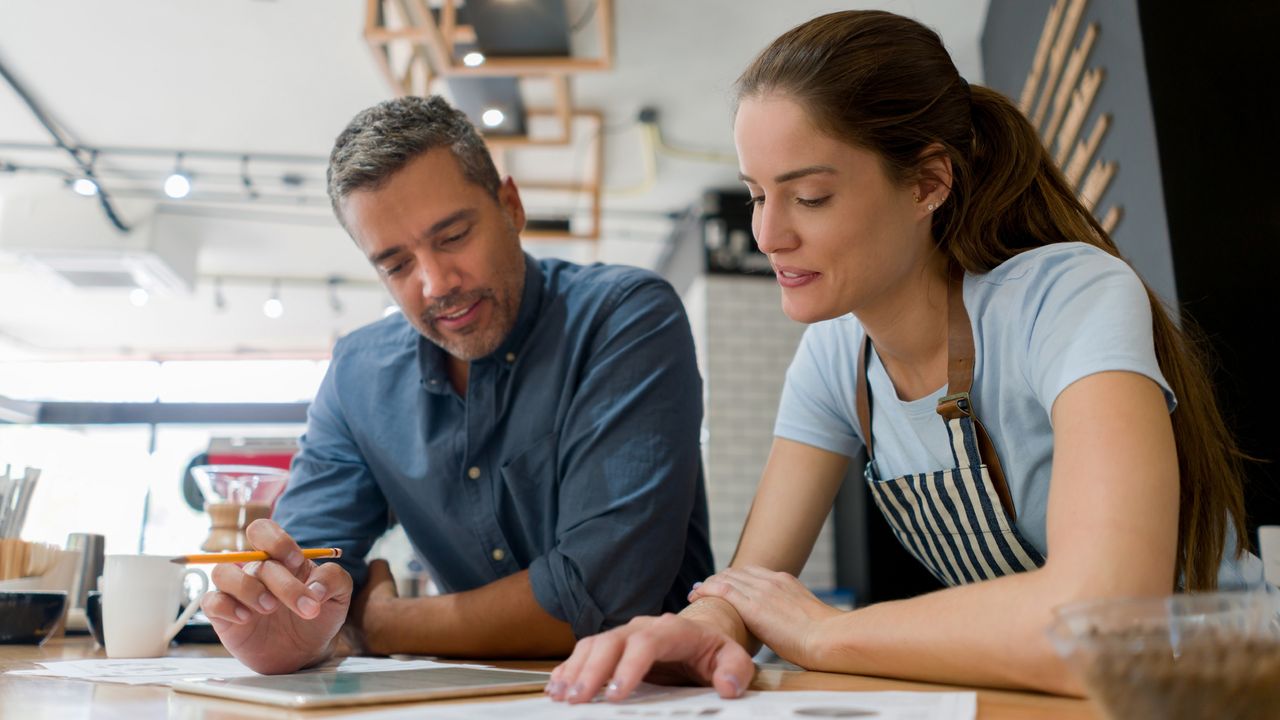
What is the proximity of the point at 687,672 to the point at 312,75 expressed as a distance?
451 centimetres

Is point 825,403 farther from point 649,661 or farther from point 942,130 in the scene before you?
point 649,661

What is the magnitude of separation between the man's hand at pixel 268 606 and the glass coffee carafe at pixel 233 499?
432 millimetres

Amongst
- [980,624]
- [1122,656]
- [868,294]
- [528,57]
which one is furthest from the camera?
[528,57]

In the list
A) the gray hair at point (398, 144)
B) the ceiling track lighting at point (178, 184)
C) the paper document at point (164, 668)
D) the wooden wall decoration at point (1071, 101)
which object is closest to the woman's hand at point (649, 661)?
the paper document at point (164, 668)

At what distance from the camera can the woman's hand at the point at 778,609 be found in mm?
998

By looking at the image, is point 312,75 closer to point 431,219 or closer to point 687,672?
point 431,219

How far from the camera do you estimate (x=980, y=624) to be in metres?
0.84

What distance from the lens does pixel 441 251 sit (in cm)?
159

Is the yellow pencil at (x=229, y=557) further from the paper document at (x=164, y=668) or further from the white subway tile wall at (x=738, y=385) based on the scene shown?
the white subway tile wall at (x=738, y=385)

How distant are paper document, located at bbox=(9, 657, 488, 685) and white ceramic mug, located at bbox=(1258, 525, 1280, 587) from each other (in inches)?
55.0

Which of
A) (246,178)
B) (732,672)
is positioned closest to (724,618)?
(732,672)

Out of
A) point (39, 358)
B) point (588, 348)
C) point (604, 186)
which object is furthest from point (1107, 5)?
point (39, 358)

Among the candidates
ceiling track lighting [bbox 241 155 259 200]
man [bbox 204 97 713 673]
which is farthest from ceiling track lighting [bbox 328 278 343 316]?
man [bbox 204 97 713 673]

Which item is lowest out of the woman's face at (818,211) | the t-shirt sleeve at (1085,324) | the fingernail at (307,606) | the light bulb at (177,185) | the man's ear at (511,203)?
the fingernail at (307,606)
